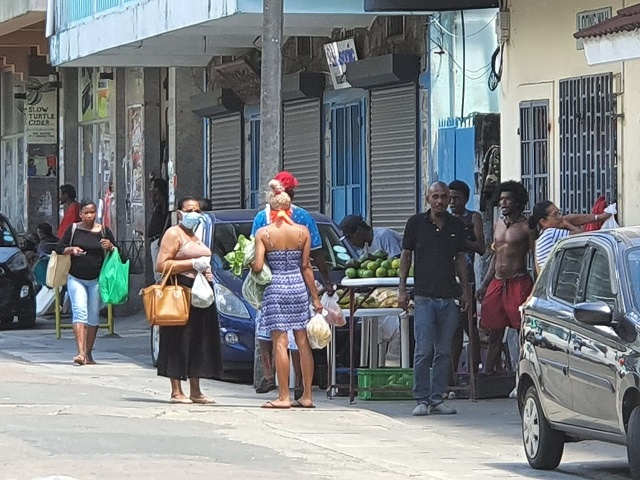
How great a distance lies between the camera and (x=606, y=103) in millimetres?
16219

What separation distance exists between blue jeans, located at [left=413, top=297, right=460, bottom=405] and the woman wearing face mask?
1793 mm

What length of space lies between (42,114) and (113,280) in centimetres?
1616

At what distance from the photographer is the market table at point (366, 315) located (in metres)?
14.9

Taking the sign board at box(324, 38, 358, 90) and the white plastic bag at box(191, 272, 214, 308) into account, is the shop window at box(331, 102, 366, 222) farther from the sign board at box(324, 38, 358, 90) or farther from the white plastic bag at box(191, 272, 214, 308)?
the white plastic bag at box(191, 272, 214, 308)

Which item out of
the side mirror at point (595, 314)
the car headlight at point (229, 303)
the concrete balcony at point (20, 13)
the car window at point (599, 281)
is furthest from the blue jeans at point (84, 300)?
the concrete balcony at point (20, 13)

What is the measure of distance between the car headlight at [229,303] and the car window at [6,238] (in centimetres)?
880

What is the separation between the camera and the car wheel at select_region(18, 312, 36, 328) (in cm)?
2512

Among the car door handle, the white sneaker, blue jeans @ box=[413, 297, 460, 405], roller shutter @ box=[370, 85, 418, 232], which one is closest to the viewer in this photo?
the car door handle

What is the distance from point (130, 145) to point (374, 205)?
30.9 ft

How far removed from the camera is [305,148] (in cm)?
Answer: 2406

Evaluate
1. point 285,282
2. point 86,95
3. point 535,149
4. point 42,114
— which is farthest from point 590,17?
point 42,114

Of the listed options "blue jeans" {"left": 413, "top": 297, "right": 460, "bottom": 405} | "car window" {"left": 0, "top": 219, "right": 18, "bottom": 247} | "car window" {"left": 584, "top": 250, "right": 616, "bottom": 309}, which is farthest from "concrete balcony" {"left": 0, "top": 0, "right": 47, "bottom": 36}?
"car window" {"left": 584, "top": 250, "right": 616, "bottom": 309}

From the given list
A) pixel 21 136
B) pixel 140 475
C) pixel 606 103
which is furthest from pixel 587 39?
pixel 21 136

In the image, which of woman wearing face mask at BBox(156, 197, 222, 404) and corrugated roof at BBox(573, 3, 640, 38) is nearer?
corrugated roof at BBox(573, 3, 640, 38)
